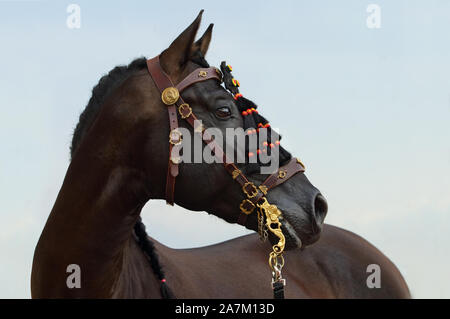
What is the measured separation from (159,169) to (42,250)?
953 millimetres

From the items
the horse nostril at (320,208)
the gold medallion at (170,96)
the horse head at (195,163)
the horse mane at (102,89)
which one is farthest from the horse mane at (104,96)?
the horse nostril at (320,208)

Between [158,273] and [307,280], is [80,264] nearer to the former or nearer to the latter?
[158,273]

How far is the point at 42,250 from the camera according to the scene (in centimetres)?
379

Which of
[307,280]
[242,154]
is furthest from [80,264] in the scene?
[307,280]

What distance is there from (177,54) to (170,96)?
1.03 ft

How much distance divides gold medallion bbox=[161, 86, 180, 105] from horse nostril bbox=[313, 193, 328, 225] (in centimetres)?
107

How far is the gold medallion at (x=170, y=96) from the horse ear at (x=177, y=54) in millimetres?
160

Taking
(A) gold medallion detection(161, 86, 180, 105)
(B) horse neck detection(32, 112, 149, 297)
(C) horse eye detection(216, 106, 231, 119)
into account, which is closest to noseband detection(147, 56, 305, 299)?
(A) gold medallion detection(161, 86, 180, 105)

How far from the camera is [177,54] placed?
3811 millimetres

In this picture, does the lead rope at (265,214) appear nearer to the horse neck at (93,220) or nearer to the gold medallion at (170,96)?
the gold medallion at (170,96)

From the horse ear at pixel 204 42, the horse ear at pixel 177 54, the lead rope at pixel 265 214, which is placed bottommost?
the lead rope at pixel 265 214

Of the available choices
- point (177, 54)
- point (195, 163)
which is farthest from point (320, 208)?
point (177, 54)

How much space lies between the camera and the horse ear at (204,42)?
3963 mm

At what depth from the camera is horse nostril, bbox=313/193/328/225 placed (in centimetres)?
359
